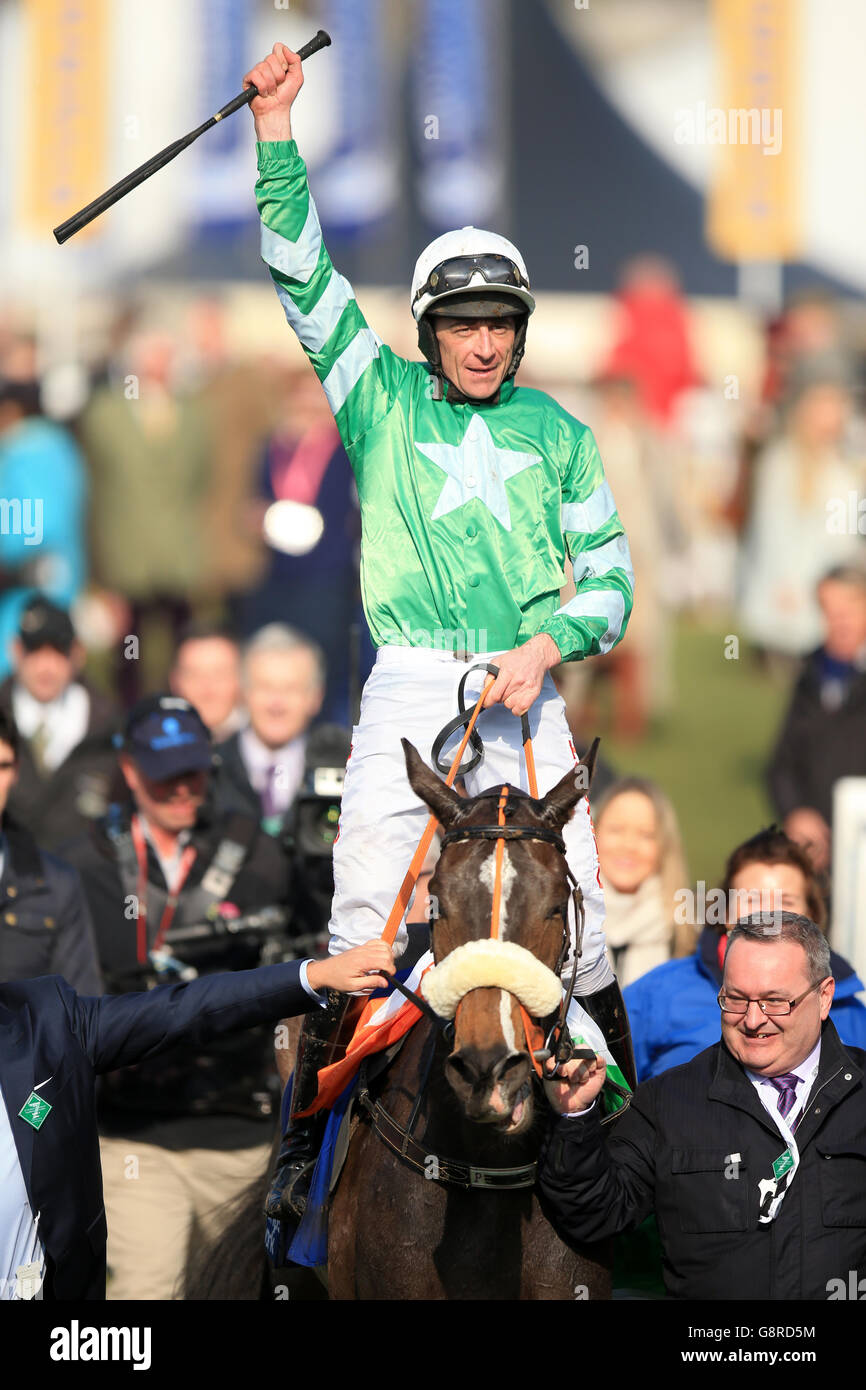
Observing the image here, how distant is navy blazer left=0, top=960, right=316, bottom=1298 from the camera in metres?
3.96

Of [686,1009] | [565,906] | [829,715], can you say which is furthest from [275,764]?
[565,906]

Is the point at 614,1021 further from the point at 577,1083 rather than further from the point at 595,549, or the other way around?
the point at 595,549

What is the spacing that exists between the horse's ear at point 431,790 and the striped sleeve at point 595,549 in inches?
24.3

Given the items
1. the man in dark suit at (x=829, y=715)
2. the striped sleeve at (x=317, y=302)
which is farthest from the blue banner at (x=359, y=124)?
the striped sleeve at (x=317, y=302)

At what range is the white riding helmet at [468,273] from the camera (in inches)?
188

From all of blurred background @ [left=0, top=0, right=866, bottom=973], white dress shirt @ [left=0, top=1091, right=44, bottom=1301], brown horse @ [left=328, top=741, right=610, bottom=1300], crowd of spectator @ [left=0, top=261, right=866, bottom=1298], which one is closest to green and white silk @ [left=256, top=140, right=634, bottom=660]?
brown horse @ [left=328, top=741, right=610, bottom=1300]

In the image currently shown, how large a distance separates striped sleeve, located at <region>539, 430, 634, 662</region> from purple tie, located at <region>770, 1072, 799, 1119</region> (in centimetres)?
111

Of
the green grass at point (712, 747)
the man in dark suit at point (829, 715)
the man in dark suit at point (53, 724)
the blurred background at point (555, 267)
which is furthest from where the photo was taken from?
the blurred background at point (555, 267)

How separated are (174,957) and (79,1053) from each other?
2.29 m

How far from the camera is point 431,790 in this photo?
4.38 m

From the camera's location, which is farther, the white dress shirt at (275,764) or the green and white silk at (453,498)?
the white dress shirt at (275,764)

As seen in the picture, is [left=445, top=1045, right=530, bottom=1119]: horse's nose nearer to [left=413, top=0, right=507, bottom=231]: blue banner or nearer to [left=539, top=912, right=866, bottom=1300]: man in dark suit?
[left=539, top=912, right=866, bottom=1300]: man in dark suit

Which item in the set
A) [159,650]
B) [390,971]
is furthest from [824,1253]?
[159,650]

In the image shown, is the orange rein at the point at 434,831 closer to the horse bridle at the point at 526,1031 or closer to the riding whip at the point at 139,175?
the horse bridle at the point at 526,1031
